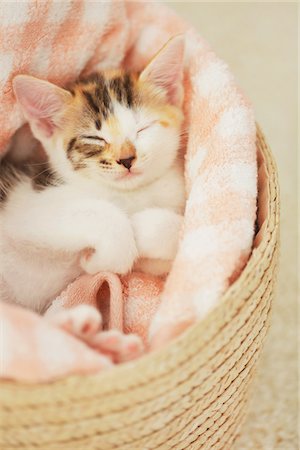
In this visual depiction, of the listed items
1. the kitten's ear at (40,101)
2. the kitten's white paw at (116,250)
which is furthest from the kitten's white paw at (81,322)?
the kitten's ear at (40,101)

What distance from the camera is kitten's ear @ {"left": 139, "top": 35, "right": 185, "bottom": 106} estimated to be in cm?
114

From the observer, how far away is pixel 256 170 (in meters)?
1.06

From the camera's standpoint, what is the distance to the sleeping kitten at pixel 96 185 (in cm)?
108

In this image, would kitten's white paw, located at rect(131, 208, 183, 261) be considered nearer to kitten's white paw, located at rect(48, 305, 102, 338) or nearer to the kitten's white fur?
the kitten's white fur

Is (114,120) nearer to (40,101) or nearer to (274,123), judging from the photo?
(40,101)

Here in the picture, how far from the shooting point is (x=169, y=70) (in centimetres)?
119

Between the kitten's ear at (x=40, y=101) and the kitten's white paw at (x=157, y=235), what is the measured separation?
0.29 meters

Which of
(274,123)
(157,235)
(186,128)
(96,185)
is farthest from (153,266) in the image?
(274,123)

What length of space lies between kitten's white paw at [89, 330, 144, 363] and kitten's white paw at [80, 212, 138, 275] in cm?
25

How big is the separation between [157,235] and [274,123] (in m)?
1.13

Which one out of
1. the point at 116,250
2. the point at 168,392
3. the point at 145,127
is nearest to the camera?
the point at 168,392

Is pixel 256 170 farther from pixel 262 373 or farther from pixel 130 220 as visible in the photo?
pixel 262 373

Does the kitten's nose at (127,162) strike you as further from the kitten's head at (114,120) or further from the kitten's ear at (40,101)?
the kitten's ear at (40,101)

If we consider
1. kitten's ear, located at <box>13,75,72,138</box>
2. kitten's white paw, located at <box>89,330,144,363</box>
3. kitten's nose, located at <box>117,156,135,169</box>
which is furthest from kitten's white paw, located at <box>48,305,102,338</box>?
kitten's ear, located at <box>13,75,72,138</box>
